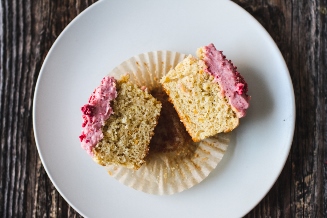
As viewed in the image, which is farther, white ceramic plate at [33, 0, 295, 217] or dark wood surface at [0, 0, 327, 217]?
dark wood surface at [0, 0, 327, 217]

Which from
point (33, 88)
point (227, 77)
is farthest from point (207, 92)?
point (33, 88)

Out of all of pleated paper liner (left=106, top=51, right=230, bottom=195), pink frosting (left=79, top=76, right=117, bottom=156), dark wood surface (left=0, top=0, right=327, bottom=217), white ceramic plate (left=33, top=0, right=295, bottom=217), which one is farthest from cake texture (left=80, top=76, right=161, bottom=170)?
dark wood surface (left=0, top=0, right=327, bottom=217)

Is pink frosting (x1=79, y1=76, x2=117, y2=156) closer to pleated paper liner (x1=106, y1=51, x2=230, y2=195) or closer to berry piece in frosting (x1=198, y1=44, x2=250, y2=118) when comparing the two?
pleated paper liner (x1=106, y1=51, x2=230, y2=195)

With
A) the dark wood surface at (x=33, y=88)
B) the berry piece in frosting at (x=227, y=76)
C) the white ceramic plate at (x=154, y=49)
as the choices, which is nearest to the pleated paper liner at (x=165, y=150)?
the white ceramic plate at (x=154, y=49)

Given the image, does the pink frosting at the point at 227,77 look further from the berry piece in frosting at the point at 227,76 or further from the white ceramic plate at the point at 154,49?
the white ceramic plate at the point at 154,49

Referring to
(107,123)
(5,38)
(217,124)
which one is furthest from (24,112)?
(217,124)

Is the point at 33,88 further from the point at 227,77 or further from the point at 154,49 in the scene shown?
the point at 227,77
